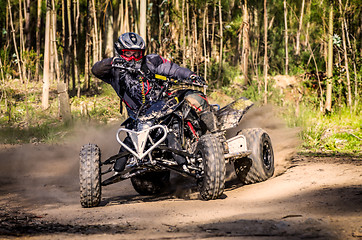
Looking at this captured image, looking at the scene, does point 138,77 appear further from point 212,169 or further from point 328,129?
point 328,129

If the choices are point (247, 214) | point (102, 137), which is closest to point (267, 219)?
point (247, 214)

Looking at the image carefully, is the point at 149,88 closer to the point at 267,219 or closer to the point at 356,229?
the point at 267,219

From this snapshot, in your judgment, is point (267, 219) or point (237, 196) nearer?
point (267, 219)

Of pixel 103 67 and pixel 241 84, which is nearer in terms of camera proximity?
pixel 103 67

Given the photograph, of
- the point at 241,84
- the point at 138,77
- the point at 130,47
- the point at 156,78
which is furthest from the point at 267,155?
the point at 241,84

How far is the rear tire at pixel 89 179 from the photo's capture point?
643cm

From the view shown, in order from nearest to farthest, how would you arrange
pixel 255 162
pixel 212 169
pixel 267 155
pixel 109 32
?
pixel 212 169 < pixel 255 162 < pixel 267 155 < pixel 109 32

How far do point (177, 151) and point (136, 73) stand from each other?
1455mm

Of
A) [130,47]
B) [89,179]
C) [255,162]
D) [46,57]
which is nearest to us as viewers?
[89,179]

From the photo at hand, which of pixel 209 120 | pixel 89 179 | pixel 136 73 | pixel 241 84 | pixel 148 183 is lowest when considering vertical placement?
pixel 148 183

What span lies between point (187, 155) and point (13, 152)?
6431 millimetres

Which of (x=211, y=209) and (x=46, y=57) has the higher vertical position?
(x=46, y=57)

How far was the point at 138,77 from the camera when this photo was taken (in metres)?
7.30

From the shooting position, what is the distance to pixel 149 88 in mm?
7293
